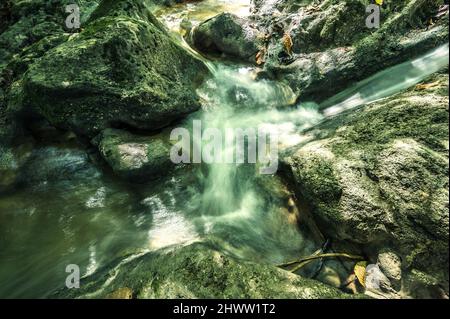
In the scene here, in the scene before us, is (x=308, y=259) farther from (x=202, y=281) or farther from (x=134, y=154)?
(x=134, y=154)

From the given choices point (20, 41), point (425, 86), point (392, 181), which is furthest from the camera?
point (20, 41)

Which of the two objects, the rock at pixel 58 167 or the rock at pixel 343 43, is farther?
the rock at pixel 343 43

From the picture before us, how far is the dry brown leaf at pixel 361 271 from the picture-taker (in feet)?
13.3

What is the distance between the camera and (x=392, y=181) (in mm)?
4035

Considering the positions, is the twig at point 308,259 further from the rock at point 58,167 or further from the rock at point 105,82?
the rock at point 58,167

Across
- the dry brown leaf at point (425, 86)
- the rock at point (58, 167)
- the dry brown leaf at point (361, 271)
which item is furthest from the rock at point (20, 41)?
the dry brown leaf at point (425, 86)

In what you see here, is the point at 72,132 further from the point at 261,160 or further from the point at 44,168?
the point at 261,160

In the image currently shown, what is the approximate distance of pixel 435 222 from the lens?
3648mm

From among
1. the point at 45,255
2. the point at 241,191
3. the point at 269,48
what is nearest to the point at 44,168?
the point at 45,255

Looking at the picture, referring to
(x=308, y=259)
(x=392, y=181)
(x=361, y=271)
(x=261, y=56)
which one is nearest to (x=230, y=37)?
(x=261, y=56)

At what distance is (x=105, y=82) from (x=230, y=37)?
13.6 ft

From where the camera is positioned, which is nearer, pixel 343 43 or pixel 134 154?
pixel 134 154

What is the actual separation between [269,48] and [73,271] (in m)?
6.82

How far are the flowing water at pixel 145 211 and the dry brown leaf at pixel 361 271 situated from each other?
67 centimetres
